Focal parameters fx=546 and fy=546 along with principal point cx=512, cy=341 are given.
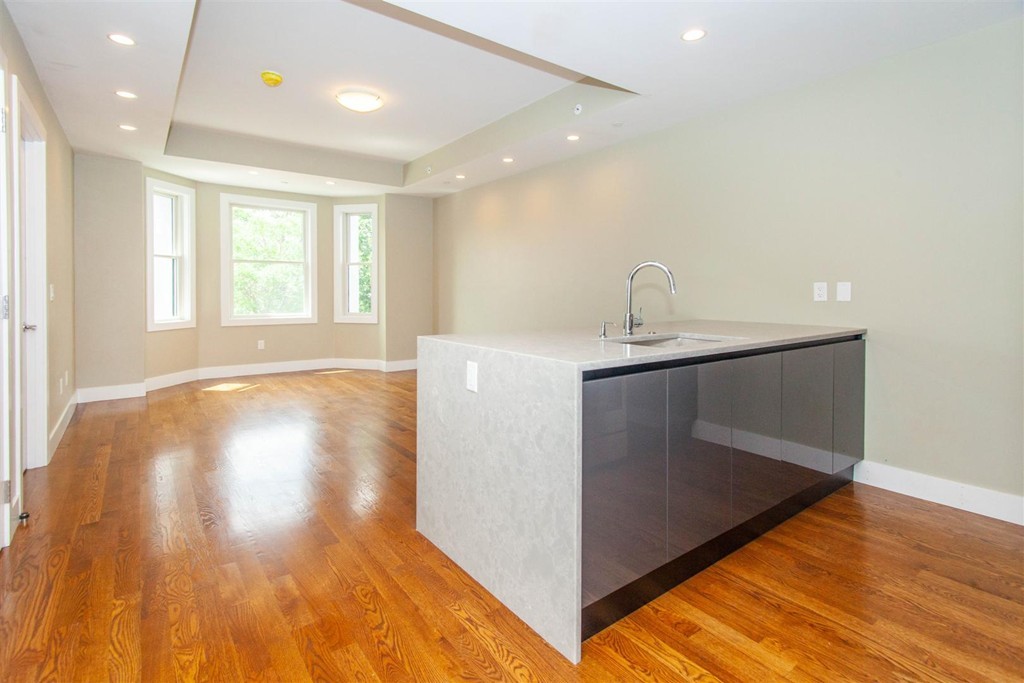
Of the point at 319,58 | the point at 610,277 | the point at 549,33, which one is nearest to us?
the point at 549,33

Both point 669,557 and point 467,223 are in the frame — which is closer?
point 669,557

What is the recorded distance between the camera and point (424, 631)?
1.75 meters

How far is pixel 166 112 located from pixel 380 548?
3.53m

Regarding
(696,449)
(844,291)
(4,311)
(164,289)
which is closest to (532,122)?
(844,291)

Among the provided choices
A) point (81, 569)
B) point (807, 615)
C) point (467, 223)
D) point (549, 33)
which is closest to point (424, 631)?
point (807, 615)

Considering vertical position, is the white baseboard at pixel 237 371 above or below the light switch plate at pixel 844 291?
below

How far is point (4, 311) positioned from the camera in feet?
7.62

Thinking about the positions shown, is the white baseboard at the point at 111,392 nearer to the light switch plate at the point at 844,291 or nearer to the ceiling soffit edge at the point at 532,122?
the ceiling soffit edge at the point at 532,122

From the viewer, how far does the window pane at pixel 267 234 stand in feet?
22.0

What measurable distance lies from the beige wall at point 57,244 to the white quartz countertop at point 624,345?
2867mm

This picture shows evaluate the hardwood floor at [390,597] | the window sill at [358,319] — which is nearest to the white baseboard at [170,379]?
the window sill at [358,319]

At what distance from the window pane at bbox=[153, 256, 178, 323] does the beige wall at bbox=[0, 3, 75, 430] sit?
980mm

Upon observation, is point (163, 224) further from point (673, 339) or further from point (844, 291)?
point (844, 291)

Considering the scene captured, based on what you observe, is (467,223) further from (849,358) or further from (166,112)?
(849,358)
